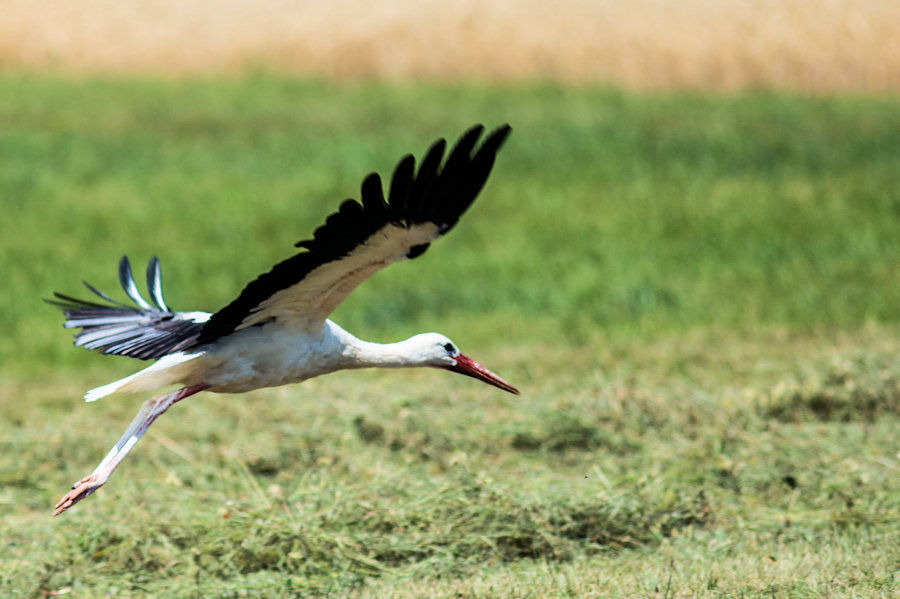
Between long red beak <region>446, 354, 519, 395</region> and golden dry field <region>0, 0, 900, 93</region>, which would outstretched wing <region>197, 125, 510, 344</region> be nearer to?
long red beak <region>446, 354, 519, 395</region>

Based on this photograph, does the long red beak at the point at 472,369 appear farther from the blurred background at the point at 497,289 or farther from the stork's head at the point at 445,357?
the blurred background at the point at 497,289

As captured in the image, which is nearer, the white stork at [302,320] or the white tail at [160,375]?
the white stork at [302,320]

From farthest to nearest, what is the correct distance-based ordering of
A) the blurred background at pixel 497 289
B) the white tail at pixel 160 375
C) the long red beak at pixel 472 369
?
the long red beak at pixel 472 369
the blurred background at pixel 497 289
the white tail at pixel 160 375

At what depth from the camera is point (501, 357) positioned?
7879 millimetres

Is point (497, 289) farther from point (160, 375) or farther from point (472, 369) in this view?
point (160, 375)

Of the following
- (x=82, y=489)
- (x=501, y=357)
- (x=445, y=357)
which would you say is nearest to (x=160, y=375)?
(x=82, y=489)

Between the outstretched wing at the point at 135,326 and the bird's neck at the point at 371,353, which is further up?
the outstretched wing at the point at 135,326

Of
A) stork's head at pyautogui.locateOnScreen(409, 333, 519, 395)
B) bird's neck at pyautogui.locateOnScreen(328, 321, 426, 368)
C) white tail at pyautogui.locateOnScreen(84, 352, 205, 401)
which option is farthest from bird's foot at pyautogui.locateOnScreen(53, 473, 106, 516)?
stork's head at pyautogui.locateOnScreen(409, 333, 519, 395)

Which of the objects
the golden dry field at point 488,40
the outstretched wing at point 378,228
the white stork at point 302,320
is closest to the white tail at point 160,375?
the white stork at point 302,320

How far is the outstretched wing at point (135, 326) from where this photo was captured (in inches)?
188

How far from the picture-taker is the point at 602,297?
30.6 ft

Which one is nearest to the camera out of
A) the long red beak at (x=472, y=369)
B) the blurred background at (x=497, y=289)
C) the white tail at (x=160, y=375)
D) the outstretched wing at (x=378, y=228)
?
the outstretched wing at (x=378, y=228)

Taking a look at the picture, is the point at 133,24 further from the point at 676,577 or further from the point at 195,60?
the point at 676,577

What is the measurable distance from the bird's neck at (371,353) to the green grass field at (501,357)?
0.55 m
